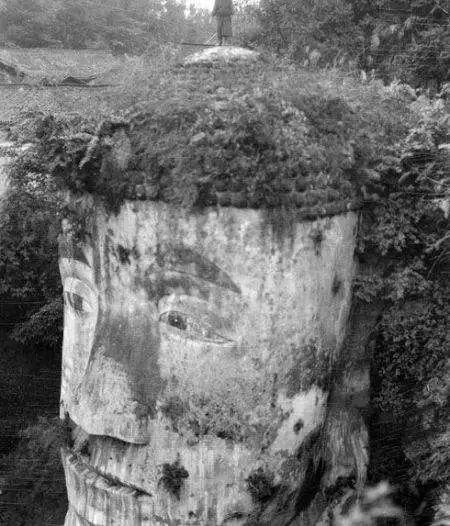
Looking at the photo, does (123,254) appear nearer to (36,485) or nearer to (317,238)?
(317,238)

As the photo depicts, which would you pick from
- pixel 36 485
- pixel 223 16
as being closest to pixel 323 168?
pixel 223 16

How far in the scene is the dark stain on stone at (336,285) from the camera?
4.91 m

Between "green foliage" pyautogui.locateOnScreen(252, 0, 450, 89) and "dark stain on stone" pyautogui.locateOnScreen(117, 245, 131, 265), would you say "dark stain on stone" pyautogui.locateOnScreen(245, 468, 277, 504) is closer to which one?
"dark stain on stone" pyautogui.locateOnScreen(117, 245, 131, 265)

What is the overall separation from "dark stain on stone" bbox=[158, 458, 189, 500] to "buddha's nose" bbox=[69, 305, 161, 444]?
0.81 ft

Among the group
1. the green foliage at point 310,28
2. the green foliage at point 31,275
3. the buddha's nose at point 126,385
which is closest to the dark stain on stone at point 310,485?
the buddha's nose at point 126,385

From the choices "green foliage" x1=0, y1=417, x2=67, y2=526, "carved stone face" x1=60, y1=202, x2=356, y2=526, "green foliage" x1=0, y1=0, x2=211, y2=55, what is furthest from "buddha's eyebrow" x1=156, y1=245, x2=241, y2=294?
"green foliage" x1=0, y1=0, x2=211, y2=55

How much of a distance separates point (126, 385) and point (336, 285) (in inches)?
65.0

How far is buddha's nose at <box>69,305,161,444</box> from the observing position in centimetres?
466

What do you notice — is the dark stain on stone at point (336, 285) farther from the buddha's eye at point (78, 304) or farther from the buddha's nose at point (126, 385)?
the buddha's eye at point (78, 304)

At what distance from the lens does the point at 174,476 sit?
466 centimetres

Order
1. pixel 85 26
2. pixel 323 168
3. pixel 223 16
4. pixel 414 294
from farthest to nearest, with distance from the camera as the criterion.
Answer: pixel 85 26 → pixel 223 16 → pixel 414 294 → pixel 323 168

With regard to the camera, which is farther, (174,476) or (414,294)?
(414,294)

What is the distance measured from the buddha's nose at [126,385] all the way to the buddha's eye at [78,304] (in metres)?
0.45

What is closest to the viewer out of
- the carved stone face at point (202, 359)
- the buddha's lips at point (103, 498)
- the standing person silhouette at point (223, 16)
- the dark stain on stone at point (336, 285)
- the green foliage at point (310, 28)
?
the carved stone face at point (202, 359)
